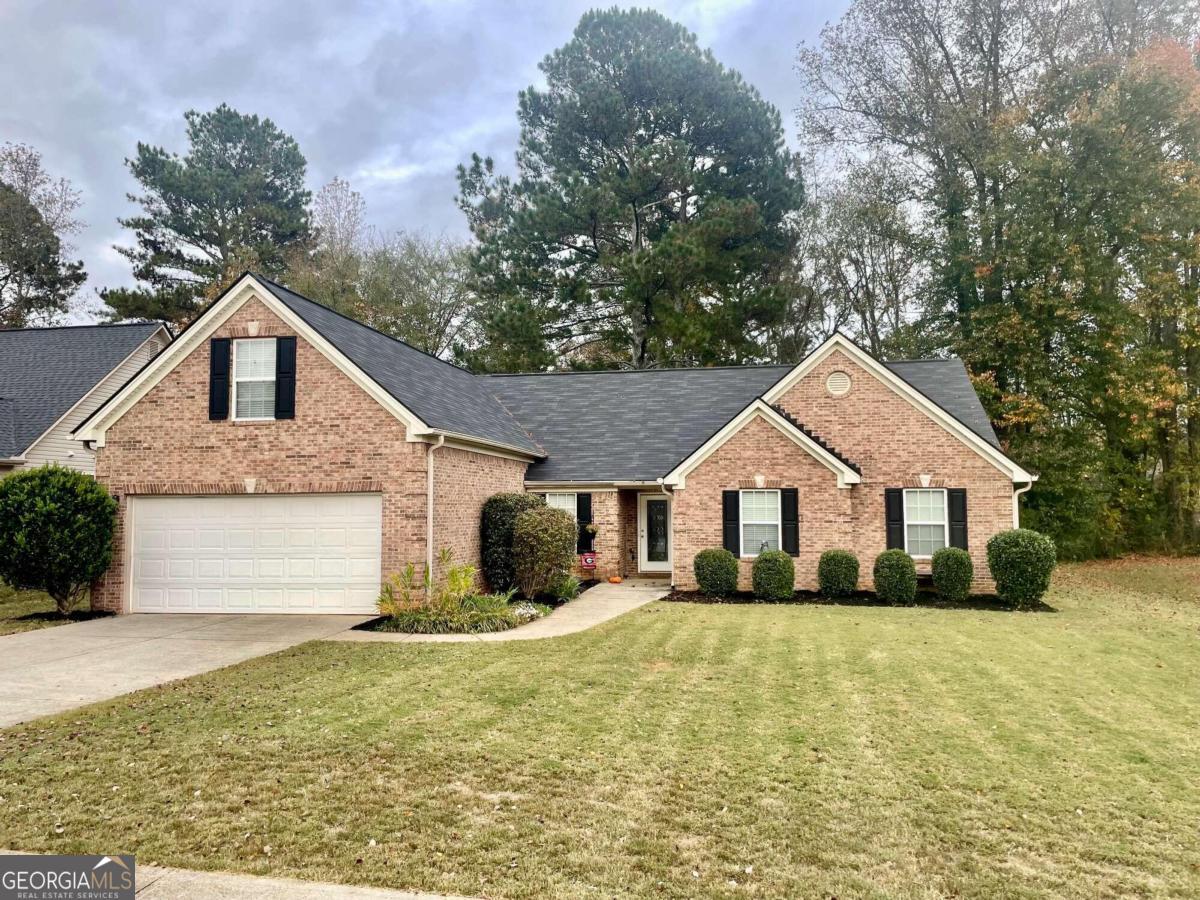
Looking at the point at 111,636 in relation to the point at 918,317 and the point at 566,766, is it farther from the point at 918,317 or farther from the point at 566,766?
the point at 918,317

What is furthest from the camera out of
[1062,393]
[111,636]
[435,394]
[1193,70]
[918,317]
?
[918,317]

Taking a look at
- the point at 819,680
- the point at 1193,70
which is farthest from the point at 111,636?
the point at 1193,70

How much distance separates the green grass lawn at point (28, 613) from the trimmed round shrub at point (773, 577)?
12.5m

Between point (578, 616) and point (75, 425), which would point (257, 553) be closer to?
point (578, 616)

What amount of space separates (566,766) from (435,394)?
38.0 feet

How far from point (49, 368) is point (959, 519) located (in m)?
24.4

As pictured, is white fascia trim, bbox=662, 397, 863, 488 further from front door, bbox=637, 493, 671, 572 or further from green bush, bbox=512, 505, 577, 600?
green bush, bbox=512, 505, 577, 600

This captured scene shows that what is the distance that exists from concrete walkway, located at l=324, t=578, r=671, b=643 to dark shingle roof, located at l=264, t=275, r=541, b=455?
3.75 meters

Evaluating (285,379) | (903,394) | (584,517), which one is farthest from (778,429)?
(285,379)

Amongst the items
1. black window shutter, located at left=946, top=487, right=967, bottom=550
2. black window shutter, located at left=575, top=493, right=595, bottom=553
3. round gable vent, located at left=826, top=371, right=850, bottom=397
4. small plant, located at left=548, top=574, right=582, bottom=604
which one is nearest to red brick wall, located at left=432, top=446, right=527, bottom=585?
small plant, located at left=548, top=574, right=582, bottom=604

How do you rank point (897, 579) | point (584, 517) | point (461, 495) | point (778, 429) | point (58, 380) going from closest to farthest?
point (461, 495), point (897, 579), point (778, 429), point (584, 517), point (58, 380)

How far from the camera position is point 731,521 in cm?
1673

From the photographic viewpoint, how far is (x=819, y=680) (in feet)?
27.8

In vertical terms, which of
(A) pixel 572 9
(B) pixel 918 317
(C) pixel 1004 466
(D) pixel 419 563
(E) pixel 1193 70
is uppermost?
(A) pixel 572 9
